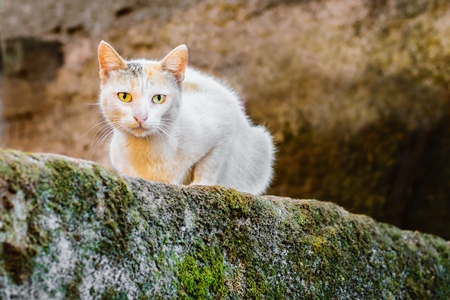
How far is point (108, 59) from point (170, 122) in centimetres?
34

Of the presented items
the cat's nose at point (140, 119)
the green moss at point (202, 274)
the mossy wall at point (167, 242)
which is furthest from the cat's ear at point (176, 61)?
the green moss at point (202, 274)

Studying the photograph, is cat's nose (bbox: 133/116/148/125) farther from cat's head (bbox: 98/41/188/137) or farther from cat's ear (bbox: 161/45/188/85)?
cat's ear (bbox: 161/45/188/85)

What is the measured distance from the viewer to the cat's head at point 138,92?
7.75 feet

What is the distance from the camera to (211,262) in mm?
1736

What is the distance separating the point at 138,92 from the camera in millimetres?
2379

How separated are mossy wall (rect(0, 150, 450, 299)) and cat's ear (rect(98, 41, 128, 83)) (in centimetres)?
79

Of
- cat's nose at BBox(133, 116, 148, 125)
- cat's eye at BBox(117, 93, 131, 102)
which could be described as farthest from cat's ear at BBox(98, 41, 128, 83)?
cat's nose at BBox(133, 116, 148, 125)

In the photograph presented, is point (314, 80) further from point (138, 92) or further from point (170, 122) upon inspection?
point (138, 92)

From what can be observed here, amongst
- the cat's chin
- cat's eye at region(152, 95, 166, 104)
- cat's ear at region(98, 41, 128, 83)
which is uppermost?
cat's ear at region(98, 41, 128, 83)

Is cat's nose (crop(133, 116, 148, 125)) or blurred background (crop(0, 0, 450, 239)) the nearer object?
cat's nose (crop(133, 116, 148, 125))

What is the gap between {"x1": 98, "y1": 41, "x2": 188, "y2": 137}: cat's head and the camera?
93.0 inches

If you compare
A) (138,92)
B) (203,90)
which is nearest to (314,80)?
(203,90)

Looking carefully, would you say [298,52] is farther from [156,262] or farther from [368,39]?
[156,262]

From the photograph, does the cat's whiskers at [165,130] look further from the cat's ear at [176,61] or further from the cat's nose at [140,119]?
the cat's ear at [176,61]
